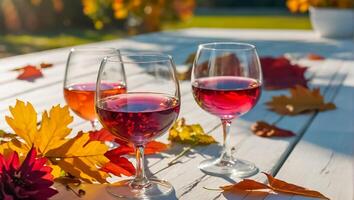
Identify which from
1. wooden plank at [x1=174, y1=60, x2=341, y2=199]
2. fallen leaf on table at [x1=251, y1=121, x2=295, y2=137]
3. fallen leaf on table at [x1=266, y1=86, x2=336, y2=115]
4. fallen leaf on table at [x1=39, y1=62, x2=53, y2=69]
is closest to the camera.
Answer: wooden plank at [x1=174, y1=60, x2=341, y2=199]

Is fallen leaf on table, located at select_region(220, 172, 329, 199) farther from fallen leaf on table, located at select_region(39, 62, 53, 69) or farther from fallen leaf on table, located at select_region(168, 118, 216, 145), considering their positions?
fallen leaf on table, located at select_region(39, 62, 53, 69)

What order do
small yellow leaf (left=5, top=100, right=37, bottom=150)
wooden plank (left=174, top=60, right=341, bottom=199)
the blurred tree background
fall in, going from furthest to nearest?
the blurred tree background
wooden plank (left=174, top=60, right=341, bottom=199)
small yellow leaf (left=5, top=100, right=37, bottom=150)

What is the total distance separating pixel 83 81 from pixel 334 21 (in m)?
2.32

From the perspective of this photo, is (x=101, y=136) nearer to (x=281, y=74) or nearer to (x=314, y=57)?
(x=281, y=74)

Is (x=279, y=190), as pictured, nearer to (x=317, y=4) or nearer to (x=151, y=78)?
(x=151, y=78)

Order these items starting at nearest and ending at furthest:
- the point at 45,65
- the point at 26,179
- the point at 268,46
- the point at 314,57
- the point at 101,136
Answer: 1. the point at 26,179
2. the point at 101,136
3. the point at 45,65
4. the point at 314,57
5. the point at 268,46

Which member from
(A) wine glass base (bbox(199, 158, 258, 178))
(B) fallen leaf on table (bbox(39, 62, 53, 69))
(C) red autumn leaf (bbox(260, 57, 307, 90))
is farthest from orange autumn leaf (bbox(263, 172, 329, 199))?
(B) fallen leaf on table (bbox(39, 62, 53, 69))

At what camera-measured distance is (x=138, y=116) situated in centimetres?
100

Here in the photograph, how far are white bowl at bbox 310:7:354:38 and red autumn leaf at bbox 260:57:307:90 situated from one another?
50.4 inches

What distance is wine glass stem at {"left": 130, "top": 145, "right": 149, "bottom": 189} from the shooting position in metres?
1.04

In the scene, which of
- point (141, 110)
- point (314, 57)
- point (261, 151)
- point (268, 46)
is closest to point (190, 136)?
point (261, 151)

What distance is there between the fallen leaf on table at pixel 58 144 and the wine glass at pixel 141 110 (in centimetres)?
6

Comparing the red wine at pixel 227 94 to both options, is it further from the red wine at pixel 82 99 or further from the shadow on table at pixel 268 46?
the shadow on table at pixel 268 46

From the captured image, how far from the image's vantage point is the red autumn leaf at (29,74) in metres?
2.03
